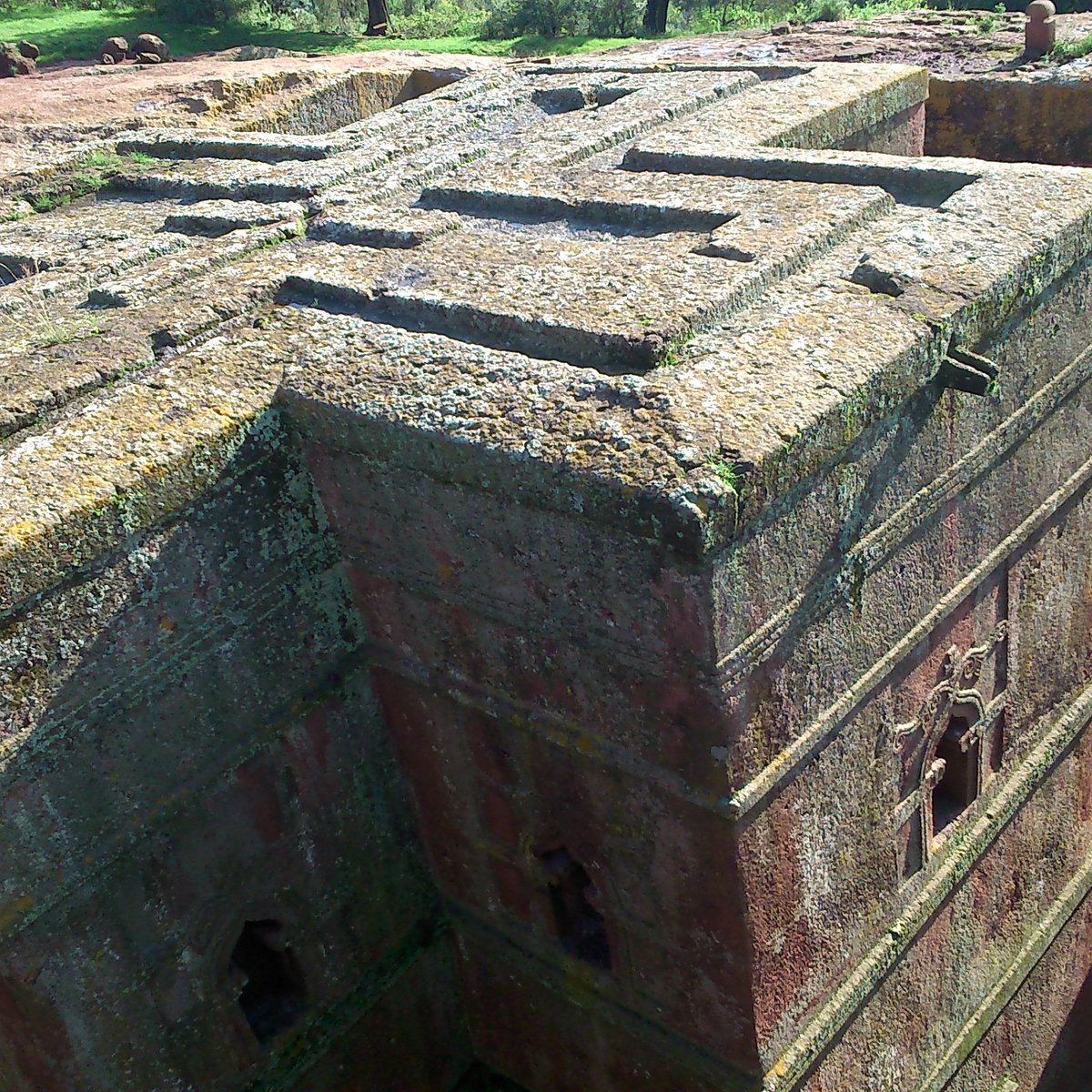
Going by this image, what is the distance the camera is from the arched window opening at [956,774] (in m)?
4.54

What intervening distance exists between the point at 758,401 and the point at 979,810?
2.55m

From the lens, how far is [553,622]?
138 inches

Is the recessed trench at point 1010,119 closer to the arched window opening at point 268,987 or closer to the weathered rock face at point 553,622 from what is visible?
the weathered rock face at point 553,622

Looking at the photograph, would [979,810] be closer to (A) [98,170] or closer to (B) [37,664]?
(B) [37,664]

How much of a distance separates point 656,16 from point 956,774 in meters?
13.0

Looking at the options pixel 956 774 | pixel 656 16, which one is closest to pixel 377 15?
pixel 656 16

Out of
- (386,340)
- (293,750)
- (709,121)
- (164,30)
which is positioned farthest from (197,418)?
(164,30)

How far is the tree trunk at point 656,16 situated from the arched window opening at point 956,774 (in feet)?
41.7

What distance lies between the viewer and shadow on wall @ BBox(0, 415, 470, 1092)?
11.5ft

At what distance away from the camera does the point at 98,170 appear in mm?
6539

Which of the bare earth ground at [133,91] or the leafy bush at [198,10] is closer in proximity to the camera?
the bare earth ground at [133,91]

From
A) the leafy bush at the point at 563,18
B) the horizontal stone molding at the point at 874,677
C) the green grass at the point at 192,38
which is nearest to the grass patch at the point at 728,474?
the horizontal stone molding at the point at 874,677

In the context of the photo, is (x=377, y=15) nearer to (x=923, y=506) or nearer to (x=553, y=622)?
(x=923, y=506)

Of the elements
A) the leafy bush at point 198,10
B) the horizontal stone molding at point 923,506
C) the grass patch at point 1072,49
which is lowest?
the horizontal stone molding at point 923,506
